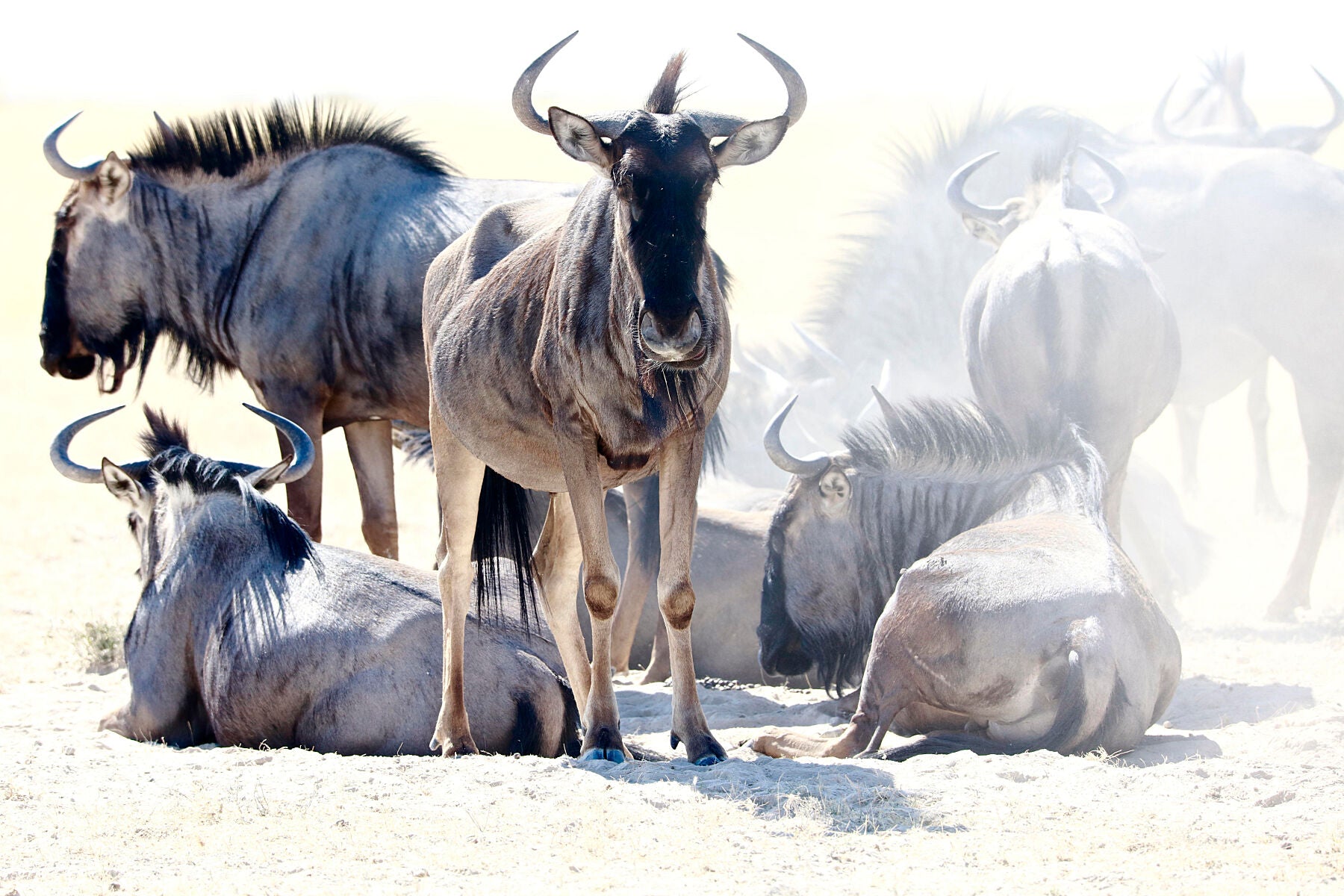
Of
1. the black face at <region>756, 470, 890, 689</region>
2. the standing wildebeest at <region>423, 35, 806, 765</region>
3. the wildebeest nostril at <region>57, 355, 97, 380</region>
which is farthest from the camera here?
the wildebeest nostril at <region>57, 355, 97, 380</region>

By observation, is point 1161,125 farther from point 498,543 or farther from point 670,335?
point 670,335

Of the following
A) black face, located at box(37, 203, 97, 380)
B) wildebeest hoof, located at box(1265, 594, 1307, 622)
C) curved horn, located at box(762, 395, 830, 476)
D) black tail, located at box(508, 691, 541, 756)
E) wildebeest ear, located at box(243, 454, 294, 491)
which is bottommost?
wildebeest hoof, located at box(1265, 594, 1307, 622)

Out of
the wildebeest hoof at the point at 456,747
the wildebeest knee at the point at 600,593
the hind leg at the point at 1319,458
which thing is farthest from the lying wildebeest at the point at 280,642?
the hind leg at the point at 1319,458

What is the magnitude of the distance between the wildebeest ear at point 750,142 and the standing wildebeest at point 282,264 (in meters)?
3.00

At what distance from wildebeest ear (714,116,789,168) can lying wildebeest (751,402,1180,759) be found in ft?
5.61

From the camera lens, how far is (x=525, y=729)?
5.65m

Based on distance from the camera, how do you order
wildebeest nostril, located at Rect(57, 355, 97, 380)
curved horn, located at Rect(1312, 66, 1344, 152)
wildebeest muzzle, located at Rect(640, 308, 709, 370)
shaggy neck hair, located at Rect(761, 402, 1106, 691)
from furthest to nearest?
curved horn, located at Rect(1312, 66, 1344, 152) < wildebeest nostril, located at Rect(57, 355, 97, 380) < shaggy neck hair, located at Rect(761, 402, 1106, 691) < wildebeest muzzle, located at Rect(640, 308, 709, 370)

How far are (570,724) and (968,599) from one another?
1553 millimetres

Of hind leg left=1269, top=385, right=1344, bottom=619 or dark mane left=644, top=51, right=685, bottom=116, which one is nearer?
dark mane left=644, top=51, right=685, bottom=116

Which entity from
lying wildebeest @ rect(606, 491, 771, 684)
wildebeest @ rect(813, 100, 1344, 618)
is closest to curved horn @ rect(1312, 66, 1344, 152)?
wildebeest @ rect(813, 100, 1344, 618)

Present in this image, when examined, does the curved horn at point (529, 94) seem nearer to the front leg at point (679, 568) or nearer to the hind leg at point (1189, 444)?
the front leg at point (679, 568)

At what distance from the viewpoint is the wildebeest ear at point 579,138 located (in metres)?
4.59

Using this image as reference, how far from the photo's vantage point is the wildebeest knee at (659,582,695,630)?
5.01 metres

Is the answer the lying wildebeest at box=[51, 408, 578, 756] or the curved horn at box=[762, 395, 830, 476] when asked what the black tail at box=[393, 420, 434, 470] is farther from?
the curved horn at box=[762, 395, 830, 476]
